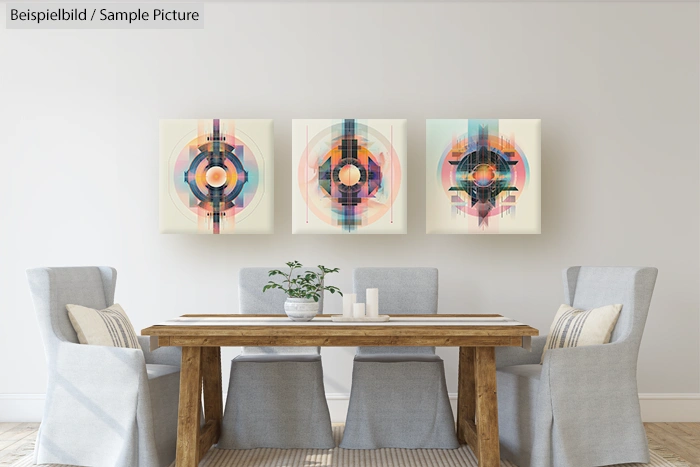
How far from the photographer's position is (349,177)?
156 inches

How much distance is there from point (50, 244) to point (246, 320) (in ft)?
Result: 5.77

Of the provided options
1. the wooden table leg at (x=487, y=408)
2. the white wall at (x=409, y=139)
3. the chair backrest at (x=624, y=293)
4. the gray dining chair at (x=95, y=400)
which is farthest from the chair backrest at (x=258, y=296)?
the chair backrest at (x=624, y=293)

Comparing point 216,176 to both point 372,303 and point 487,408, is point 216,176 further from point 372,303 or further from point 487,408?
point 487,408

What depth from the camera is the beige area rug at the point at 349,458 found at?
3119mm

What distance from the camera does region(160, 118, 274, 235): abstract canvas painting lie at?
3.96m

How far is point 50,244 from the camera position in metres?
4.17

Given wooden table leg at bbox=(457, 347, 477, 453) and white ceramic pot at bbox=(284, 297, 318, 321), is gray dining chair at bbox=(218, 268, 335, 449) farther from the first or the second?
wooden table leg at bbox=(457, 347, 477, 453)

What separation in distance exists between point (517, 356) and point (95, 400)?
1997mm

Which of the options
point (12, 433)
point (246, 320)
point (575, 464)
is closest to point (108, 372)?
Answer: point (246, 320)

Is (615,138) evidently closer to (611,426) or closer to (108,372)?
(611,426)

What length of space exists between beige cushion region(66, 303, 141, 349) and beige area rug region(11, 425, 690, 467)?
0.67 metres

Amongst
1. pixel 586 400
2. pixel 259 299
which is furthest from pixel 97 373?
pixel 586 400

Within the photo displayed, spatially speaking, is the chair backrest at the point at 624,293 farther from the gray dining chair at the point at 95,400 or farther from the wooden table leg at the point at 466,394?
the gray dining chair at the point at 95,400

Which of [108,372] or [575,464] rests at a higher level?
[108,372]
